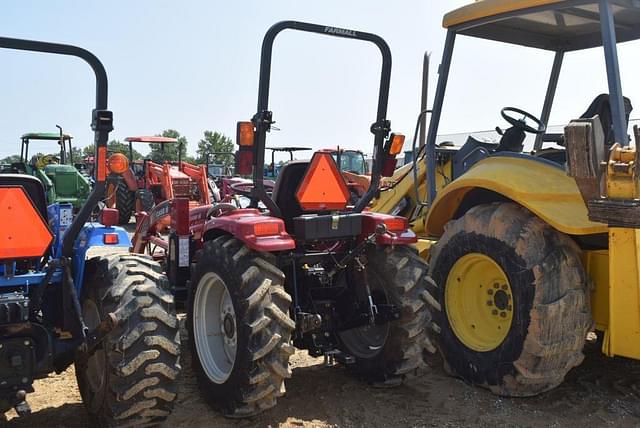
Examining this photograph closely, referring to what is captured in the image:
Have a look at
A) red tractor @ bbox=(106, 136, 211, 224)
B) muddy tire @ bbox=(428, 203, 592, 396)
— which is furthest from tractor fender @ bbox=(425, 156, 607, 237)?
red tractor @ bbox=(106, 136, 211, 224)

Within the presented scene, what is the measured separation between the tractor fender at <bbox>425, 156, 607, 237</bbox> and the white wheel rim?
1912 mm

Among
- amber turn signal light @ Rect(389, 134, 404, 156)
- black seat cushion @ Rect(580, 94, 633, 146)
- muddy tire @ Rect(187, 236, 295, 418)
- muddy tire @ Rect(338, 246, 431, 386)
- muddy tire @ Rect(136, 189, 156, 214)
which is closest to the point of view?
muddy tire @ Rect(187, 236, 295, 418)

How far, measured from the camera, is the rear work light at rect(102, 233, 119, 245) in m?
3.78

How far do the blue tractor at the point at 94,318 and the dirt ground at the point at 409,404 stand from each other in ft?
2.19

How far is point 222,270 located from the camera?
402 centimetres

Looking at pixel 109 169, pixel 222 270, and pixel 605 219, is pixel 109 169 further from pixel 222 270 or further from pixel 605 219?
pixel 605 219

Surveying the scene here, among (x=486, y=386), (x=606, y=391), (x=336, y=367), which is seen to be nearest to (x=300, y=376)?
(x=336, y=367)

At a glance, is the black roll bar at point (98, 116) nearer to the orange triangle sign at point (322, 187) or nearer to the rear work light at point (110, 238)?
the rear work light at point (110, 238)

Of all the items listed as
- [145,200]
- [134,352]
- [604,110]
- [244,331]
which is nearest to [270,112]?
[244,331]

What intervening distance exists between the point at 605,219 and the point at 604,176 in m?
0.24

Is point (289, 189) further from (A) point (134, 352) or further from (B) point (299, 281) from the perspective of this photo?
(A) point (134, 352)

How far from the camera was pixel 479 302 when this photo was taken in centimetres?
473

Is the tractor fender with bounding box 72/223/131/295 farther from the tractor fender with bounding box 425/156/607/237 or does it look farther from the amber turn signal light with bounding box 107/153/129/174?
the tractor fender with bounding box 425/156/607/237

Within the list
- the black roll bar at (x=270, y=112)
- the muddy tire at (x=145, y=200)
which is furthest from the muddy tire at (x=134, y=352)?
the muddy tire at (x=145, y=200)
